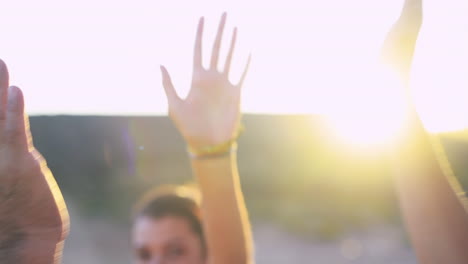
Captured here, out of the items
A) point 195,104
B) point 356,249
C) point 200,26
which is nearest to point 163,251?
point 195,104

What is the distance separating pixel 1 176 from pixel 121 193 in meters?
6.62

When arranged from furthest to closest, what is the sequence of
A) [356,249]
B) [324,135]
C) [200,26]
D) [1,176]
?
[324,135] → [356,249] → [200,26] → [1,176]

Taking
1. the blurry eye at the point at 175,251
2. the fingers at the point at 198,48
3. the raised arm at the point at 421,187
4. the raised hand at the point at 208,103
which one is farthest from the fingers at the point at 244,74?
the blurry eye at the point at 175,251

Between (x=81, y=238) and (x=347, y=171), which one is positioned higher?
(x=347, y=171)

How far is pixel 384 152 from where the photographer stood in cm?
98

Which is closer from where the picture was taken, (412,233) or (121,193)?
(412,233)

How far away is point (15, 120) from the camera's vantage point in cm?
76

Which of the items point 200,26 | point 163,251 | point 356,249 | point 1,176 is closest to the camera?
point 1,176

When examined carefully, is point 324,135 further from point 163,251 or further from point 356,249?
point 163,251

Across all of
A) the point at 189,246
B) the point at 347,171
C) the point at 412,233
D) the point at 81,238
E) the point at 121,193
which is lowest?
the point at 81,238

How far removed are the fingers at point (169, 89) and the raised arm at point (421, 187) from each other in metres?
0.64

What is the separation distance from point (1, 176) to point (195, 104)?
0.67 m

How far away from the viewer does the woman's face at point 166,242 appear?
1.82 metres

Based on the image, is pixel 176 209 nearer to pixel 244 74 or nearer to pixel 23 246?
pixel 244 74
